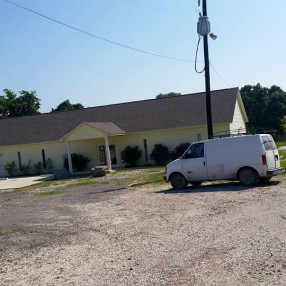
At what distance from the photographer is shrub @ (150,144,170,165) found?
114ft

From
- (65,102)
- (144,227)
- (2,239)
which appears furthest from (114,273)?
(65,102)

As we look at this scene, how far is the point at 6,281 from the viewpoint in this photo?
7.16m

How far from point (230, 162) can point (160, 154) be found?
1751 cm

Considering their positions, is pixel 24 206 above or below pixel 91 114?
below

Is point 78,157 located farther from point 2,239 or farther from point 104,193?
point 2,239

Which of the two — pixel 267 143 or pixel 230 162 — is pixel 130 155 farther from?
pixel 267 143

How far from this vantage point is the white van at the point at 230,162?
16891mm

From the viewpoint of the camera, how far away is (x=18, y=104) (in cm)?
7156

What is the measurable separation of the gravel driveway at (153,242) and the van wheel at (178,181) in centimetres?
259

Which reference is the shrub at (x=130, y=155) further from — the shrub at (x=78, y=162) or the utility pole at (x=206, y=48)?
the utility pole at (x=206, y=48)

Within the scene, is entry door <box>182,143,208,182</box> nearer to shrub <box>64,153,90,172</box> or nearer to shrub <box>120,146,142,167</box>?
shrub <box>120,146,142,167</box>

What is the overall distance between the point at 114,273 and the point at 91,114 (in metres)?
36.1

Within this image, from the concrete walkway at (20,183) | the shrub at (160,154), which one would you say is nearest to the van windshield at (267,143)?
the concrete walkway at (20,183)

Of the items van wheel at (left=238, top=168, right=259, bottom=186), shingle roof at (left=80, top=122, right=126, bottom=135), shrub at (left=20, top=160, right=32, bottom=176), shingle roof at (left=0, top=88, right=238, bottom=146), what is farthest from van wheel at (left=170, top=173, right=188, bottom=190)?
shrub at (left=20, top=160, right=32, bottom=176)
